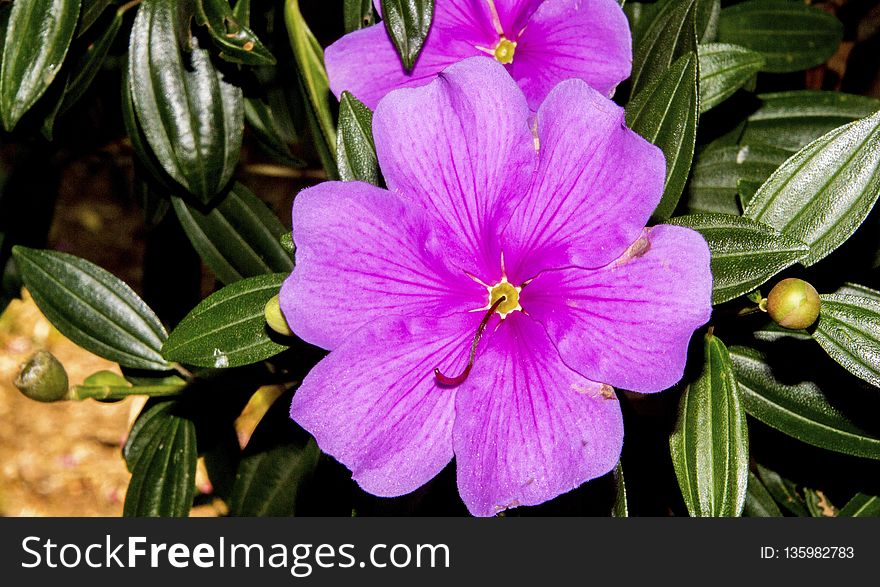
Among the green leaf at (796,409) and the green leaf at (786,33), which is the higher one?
the green leaf at (786,33)

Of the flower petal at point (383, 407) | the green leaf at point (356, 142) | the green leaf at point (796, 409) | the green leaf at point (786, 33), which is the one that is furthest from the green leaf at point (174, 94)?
the green leaf at point (786, 33)

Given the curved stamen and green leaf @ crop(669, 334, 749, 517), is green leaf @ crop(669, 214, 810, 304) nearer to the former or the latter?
green leaf @ crop(669, 334, 749, 517)

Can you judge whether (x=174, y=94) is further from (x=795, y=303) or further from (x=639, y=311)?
(x=795, y=303)

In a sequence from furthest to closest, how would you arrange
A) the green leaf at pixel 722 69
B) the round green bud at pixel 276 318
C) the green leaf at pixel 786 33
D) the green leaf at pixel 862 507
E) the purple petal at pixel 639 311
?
the green leaf at pixel 786 33, the green leaf at pixel 862 507, the green leaf at pixel 722 69, the round green bud at pixel 276 318, the purple petal at pixel 639 311

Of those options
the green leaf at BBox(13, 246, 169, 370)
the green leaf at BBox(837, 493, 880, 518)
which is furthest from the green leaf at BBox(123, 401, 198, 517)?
the green leaf at BBox(837, 493, 880, 518)

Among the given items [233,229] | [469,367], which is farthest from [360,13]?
[469,367]

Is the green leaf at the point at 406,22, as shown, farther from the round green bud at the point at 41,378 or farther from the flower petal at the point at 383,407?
the round green bud at the point at 41,378
